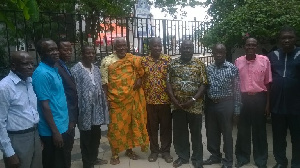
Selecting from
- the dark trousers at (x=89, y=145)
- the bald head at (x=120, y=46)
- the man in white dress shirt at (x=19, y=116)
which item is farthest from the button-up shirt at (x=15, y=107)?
the bald head at (x=120, y=46)

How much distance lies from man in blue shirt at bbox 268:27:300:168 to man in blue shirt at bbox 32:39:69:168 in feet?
9.67

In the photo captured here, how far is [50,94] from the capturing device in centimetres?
319

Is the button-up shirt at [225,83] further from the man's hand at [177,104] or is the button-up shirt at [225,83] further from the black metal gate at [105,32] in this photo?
the black metal gate at [105,32]

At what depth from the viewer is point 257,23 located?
5.89 meters

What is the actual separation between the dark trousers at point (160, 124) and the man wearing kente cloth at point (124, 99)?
0.36 feet

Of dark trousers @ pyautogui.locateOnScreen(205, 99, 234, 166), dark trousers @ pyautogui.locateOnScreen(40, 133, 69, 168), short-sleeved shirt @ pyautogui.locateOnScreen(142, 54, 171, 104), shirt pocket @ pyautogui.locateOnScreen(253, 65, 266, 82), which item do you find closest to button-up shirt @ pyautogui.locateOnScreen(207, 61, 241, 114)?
dark trousers @ pyautogui.locateOnScreen(205, 99, 234, 166)

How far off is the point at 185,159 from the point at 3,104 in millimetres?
2986

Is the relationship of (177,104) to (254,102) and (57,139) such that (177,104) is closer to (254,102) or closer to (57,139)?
(254,102)

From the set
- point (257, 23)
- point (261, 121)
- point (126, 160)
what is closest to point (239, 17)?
point (257, 23)

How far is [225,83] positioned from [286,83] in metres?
0.83

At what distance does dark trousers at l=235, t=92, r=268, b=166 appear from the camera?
172 inches

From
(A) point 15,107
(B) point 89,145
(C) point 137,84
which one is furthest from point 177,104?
(A) point 15,107

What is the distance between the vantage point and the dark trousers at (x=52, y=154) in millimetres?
3283

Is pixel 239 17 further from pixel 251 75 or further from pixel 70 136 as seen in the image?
pixel 70 136
